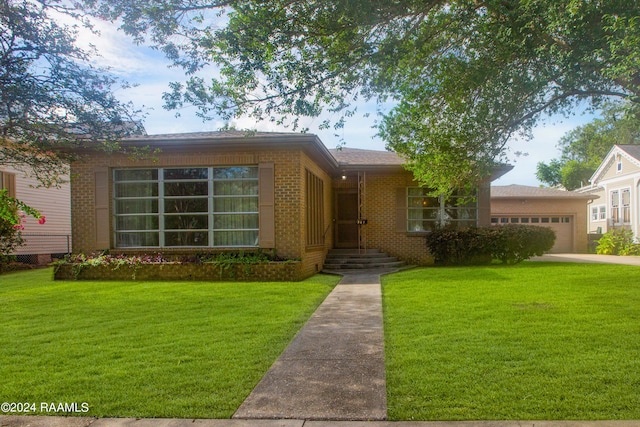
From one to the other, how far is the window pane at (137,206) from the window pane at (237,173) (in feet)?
6.05

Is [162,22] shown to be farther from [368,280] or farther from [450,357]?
[368,280]

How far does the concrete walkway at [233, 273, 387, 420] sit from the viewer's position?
3.26 m

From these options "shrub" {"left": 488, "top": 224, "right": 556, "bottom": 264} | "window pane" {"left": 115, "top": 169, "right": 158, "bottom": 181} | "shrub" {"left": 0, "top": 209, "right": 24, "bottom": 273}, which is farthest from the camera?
"shrub" {"left": 0, "top": 209, "right": 24, "bottom": 273}

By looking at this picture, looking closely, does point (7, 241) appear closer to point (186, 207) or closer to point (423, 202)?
point (186, 207)

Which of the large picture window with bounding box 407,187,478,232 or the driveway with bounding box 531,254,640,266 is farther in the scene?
the large picture window with bounding box 407,187,478,232

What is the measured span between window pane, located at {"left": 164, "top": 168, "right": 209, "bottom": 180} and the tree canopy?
4.19 meters

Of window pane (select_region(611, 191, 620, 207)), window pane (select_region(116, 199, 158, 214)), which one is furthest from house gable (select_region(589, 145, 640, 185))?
window pane (select_region(116, 199, 158, 214))

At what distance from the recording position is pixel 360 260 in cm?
1394

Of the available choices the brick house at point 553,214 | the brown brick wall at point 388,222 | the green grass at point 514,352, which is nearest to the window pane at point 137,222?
the brown brick wall at point 388,222

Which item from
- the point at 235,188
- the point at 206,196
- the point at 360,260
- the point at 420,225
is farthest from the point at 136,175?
the point at 420,225

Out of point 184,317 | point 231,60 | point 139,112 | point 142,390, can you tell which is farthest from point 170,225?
point 142,390

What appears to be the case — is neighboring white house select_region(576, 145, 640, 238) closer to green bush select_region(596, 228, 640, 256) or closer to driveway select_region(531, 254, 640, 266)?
green bush select_region(596, 228, 640, 256)

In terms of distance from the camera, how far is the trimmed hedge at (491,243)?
13477mm

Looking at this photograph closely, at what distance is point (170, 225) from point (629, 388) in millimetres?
10695
